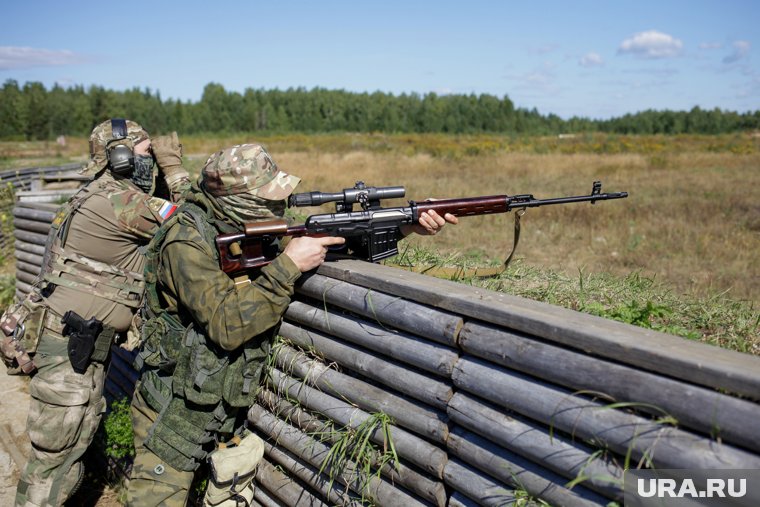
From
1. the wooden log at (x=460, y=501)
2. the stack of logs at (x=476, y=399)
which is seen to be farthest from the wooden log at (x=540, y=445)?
the wooden log at (x=460, y=501)

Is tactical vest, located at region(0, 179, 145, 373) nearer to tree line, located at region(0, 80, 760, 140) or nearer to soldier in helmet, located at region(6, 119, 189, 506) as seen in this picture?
soldier in helmet, located at region(6, 119, 189, 506)

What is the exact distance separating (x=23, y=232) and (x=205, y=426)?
671 cm

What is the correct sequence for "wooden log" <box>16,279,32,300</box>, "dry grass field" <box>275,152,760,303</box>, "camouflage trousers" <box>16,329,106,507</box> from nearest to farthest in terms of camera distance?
"camouflage trousers" <box>16,329,106,507</box> → "wooden log" <box>16,279,32,300</box> → "dry grass field" <box>275,152,760,303</box>

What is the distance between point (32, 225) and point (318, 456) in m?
6.81

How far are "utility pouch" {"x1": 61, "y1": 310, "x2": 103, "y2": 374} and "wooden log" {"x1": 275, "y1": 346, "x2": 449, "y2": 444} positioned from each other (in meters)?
1.46

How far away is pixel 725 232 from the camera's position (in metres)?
11.7

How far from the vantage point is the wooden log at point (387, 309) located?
276 centimetres

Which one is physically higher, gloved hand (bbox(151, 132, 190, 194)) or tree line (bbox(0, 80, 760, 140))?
tree line (bbox(0, 80, 760, 140))

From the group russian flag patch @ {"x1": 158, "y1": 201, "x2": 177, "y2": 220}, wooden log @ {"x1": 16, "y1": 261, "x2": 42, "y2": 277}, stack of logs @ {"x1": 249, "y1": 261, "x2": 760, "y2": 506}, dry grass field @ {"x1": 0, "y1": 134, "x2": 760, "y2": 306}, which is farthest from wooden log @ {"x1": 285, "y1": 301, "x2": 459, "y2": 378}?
wooden log @ {"x1": 16, "y1": 261, "x2": 42, "y2": 277}

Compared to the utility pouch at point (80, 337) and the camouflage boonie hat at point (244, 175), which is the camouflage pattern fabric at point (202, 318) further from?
the utility pouch at point (80, 337)

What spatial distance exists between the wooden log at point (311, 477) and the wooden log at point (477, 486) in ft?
2.41

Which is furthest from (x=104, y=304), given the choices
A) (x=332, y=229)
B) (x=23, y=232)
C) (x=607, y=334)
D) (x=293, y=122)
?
(x=293, y=122)

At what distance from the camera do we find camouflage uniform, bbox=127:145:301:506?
10.3ft

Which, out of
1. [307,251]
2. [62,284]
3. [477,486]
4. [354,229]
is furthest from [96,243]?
[477,486]
